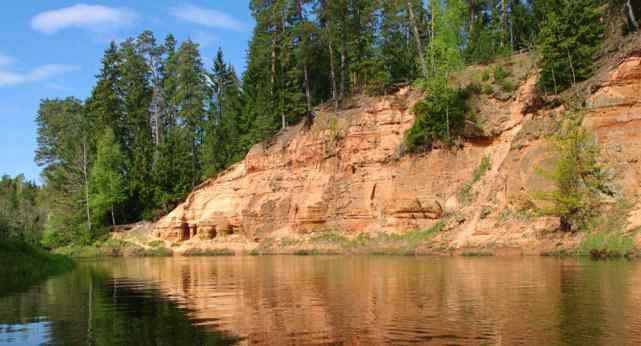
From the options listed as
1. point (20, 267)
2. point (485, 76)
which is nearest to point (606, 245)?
point (485, 76)

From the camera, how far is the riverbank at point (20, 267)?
23.7 metres

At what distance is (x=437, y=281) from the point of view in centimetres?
2148

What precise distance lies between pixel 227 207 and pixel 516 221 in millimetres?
33067

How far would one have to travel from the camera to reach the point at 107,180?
72.8 metres

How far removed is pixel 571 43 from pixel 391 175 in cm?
1766

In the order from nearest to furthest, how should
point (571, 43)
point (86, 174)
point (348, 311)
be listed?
point (348, 311), point (571, 43), point (86, 174)

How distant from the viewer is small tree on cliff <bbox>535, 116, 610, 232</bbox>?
3497 cm

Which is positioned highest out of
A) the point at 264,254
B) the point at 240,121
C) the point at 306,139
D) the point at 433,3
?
the point at 433,3

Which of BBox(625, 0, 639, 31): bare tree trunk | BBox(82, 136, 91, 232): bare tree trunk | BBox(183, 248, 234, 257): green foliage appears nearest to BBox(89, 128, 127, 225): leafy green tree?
BBox(82, 136, 91, 232): bare tree trunk

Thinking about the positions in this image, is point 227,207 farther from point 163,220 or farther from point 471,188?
point 471,188

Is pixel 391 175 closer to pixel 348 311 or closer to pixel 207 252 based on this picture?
pixel 207 252

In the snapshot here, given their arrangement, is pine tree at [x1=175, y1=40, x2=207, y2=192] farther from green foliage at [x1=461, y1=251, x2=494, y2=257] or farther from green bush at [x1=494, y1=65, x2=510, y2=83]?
green foliage at [x1=461, y1=251, x2=494, y2=257]

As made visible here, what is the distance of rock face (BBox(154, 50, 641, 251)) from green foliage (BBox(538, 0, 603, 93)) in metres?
2.76

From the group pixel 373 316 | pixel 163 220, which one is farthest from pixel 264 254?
pixel 373 316
